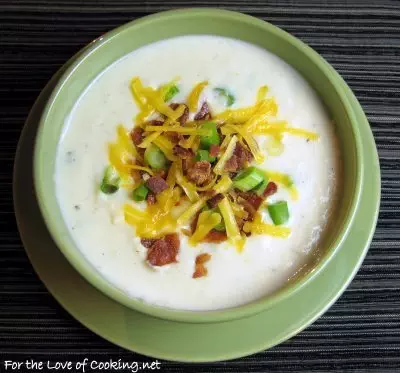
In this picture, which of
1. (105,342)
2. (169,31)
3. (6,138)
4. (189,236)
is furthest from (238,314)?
(6,138)

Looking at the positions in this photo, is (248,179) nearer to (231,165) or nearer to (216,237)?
(231,165)

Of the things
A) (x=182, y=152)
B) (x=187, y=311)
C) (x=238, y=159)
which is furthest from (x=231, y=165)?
(x=187, y=311)

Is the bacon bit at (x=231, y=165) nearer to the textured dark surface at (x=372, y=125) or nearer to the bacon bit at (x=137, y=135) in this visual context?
the bacon bit at (x=137, y=135)

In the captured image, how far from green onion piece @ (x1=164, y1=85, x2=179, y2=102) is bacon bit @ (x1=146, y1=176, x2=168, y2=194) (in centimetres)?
25

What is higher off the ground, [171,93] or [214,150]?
[171,93]

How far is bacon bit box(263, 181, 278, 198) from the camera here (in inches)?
62.6

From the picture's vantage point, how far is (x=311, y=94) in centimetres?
174

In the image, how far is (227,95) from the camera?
170cm

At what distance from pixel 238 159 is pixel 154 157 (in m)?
0.22

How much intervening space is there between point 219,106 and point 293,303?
564 millimetres

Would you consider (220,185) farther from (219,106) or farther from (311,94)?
(311,94)

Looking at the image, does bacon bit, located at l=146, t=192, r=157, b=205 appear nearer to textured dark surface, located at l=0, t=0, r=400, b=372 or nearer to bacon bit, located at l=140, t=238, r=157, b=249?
bacon bit, located at l=140, t=238, r=157, b=249

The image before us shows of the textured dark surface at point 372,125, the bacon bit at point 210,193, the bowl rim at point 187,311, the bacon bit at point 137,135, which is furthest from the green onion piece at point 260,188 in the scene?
the textured dark surface at point 372,125

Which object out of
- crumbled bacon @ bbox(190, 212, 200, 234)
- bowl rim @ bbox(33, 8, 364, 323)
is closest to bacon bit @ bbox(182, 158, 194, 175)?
crumbled bacon @ bbox(190, 212, 200, 234)
